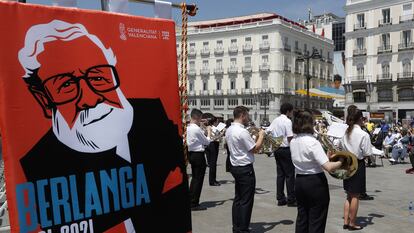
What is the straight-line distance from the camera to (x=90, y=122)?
3051 millimetres

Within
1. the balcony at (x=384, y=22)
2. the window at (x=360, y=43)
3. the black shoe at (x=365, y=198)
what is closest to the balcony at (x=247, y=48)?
the window at (x=360, y=43)

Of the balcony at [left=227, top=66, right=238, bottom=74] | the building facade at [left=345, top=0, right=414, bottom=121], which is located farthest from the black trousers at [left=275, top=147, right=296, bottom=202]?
the balcony at [left=227, top=66, right=238, bottom=74]

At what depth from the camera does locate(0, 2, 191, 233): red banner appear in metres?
2.75

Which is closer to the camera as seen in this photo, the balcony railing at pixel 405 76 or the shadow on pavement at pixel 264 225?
the shadow on pavement at pixel 264 225

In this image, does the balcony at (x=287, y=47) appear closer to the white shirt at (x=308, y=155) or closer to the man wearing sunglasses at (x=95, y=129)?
the white shirt at (x=308, y=155)

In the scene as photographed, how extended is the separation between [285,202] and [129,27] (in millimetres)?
6379

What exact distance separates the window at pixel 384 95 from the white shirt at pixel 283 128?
2080 inches

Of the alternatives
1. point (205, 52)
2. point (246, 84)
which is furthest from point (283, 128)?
point (205, 52)

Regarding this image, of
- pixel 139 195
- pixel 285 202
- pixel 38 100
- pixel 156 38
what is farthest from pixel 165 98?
pixel 285 202

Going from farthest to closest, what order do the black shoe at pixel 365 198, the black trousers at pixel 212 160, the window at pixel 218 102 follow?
1. the window at pixel 218 102
2. the black trousers at pixel 212 160
3. the black shoe at pixel 365 198

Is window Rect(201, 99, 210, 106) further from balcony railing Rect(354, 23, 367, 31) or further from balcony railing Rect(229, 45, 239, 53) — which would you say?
balcony railing Rect(354, 23, 367, 31)

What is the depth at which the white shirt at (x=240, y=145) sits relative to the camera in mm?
6125

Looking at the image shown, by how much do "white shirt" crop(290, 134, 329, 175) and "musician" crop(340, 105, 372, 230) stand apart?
1.96 m

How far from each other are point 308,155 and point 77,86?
300cm
